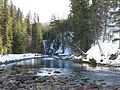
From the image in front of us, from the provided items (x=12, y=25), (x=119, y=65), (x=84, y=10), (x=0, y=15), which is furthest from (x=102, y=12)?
(x=12, y=25)

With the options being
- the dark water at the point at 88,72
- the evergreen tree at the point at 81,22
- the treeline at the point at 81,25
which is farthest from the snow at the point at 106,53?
the evergreen tree at the point at 81,22

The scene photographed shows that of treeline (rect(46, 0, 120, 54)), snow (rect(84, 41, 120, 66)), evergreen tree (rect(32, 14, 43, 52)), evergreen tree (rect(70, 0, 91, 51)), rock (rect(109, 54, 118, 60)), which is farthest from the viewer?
evergreen tree (rect(32, 14, 43, 52))

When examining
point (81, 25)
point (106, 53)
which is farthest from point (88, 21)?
point (106, 53)

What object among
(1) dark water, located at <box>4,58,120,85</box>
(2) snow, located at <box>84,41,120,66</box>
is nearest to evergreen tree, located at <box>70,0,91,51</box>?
(2) snow, located at <box>84,41,120,66</box>

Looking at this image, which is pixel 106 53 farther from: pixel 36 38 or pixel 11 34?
pixel 36 38

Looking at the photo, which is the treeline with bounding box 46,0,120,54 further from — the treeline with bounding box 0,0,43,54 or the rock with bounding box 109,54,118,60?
the treeline with bounding box 0,0,43,54

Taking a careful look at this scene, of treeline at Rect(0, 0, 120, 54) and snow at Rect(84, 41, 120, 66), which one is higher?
treeline at Rect(0, 0, 120, 54)

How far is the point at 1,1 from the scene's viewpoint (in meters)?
74.6

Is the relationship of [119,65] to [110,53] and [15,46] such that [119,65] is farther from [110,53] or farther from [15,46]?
[15,46]

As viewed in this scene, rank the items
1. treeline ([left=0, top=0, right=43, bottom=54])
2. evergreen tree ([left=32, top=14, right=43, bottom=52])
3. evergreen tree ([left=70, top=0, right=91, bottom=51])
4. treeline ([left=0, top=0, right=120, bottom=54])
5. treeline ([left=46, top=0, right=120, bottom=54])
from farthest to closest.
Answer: evergreen tree ([left=32, top=14, right=43, bottom=52])
treeline ([left=0, top=0, right=43, bottom=54])
evergreen tree ([left=70, top=0, right=91, bottom=51])
treeline ([left=46, top=0, right=120, bottom=54])
treeline ([left=0, top=0, right=120, bottom=54])

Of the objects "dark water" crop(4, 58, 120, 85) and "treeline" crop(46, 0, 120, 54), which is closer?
"dark water" crop(4, 58, 120, 85)

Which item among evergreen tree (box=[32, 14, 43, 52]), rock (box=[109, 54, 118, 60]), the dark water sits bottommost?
the dark water

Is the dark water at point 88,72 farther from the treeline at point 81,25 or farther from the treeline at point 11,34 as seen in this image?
the treeline at point 11,34

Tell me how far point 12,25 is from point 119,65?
4836cm
